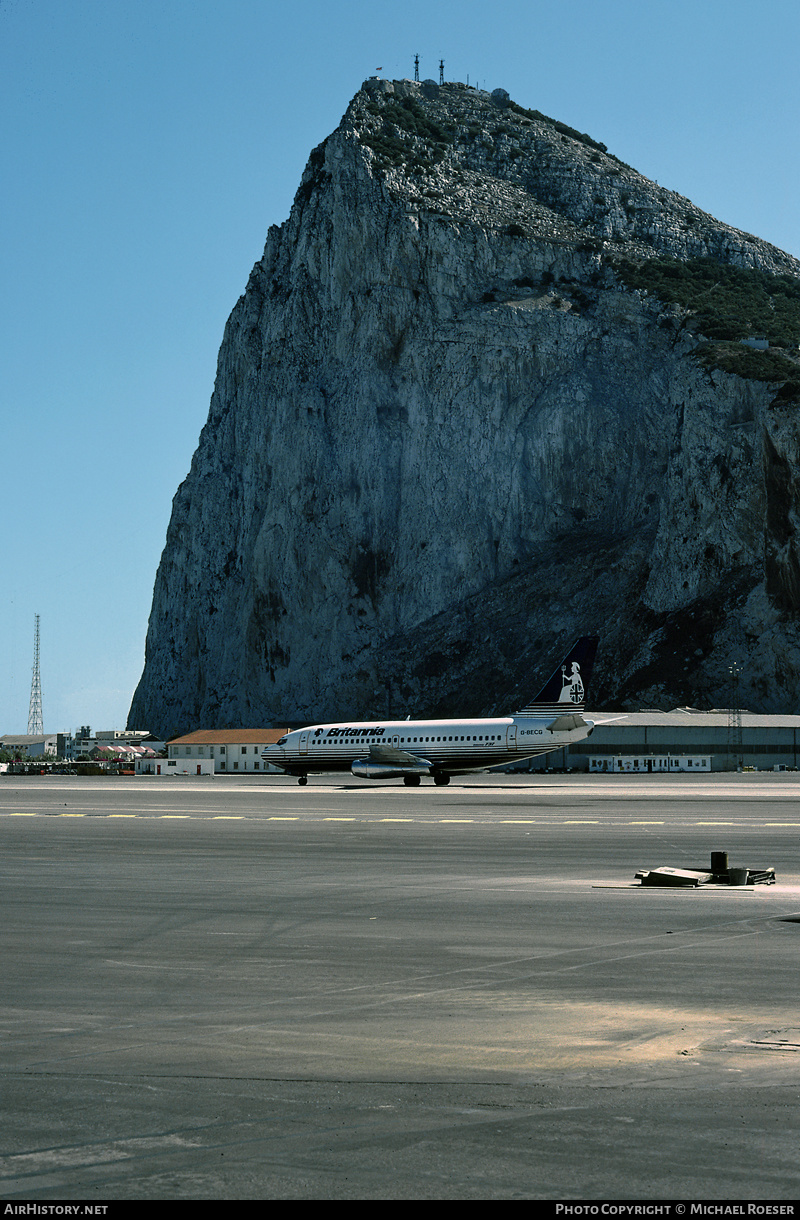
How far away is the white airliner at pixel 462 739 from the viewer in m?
60.8

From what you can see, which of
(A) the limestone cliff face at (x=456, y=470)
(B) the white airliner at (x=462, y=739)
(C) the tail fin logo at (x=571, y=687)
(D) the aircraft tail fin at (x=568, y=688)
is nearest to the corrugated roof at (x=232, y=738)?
(A) the limestone cliff face at (x=456, y=470)

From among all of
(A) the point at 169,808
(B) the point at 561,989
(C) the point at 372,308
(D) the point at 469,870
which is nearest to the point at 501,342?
(C) the point at 372,308

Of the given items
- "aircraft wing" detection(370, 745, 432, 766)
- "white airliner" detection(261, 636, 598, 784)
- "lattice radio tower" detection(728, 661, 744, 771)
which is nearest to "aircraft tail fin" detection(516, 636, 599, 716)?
"white airliner" detection(261, 636, 598, 784)

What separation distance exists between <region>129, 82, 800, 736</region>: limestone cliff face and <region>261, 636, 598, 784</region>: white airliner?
49.1 m

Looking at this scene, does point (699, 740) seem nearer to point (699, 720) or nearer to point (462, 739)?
point (699, 720)

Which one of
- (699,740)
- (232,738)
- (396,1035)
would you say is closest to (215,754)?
(232,738)

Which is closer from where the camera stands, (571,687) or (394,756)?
(394,756)

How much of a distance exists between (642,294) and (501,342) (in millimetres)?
17540

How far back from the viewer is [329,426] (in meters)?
142

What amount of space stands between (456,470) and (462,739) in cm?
7678

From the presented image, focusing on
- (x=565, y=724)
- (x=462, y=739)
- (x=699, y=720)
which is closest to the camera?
(x=565, y=724)

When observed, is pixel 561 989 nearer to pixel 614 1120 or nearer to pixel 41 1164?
pixel 614 1120

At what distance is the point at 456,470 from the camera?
5349 inches

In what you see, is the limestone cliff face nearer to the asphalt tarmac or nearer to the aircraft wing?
the aircraft wing
